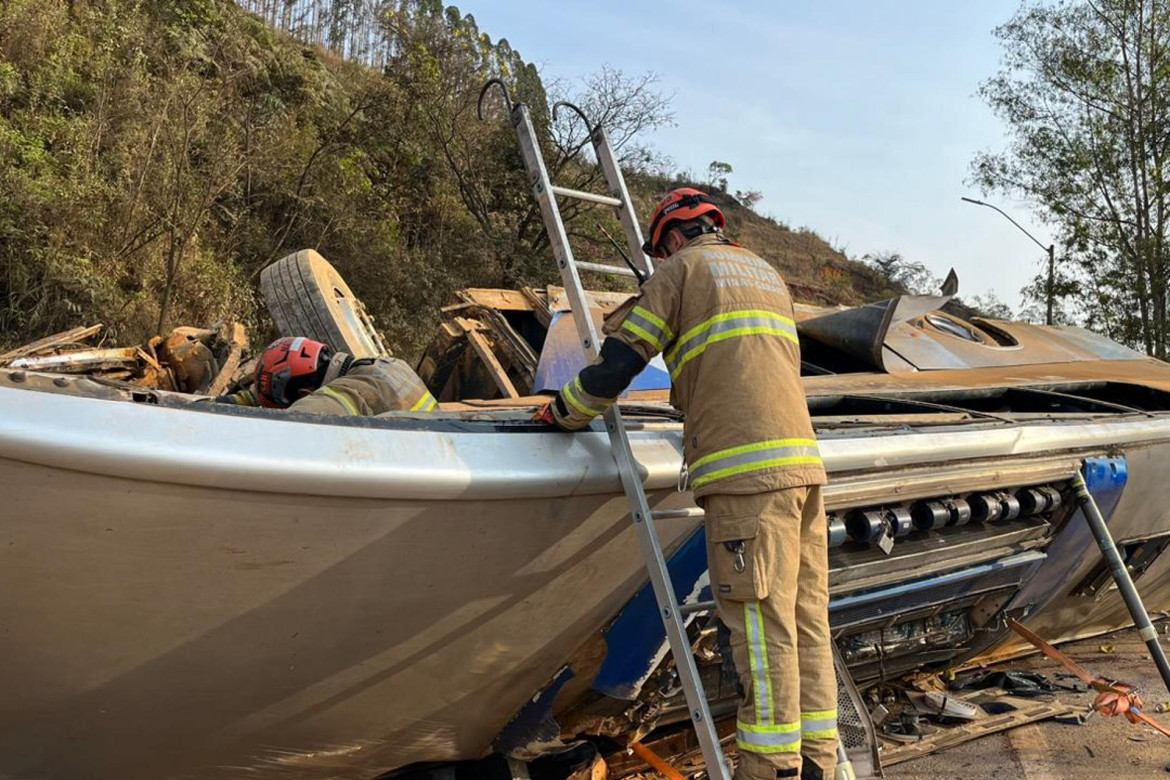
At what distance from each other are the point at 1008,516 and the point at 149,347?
12.3 feet

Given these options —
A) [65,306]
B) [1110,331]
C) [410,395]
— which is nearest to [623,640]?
[410,395]

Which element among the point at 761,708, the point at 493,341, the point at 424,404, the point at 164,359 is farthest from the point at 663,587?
the point at 164,359

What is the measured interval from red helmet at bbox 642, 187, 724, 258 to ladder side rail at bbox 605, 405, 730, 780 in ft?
1.98

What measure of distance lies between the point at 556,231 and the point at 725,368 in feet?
2.07

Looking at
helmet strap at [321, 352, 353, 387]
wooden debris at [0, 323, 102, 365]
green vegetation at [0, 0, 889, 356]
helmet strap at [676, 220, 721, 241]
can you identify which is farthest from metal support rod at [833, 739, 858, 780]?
green vegetation at [0, 0, 889, 356]

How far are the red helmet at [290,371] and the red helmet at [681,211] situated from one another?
1041 mm

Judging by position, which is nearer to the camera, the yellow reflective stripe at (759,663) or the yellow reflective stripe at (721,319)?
the yellow reflective stripe at (759,663)

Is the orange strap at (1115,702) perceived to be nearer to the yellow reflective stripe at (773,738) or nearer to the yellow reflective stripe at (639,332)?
the yellow reflective stripe at (773,738)

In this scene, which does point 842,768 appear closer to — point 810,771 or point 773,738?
point 810,771

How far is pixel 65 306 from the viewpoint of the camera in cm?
785

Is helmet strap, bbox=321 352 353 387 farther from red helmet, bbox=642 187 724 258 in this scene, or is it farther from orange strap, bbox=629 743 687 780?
orange strap, bbox=629 743 687 780

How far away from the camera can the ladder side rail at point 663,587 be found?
1949 mm

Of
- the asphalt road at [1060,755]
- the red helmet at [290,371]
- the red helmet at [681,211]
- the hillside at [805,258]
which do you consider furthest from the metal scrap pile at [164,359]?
the hillside at [805,258]

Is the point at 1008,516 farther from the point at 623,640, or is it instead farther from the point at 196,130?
the point at 196,130
